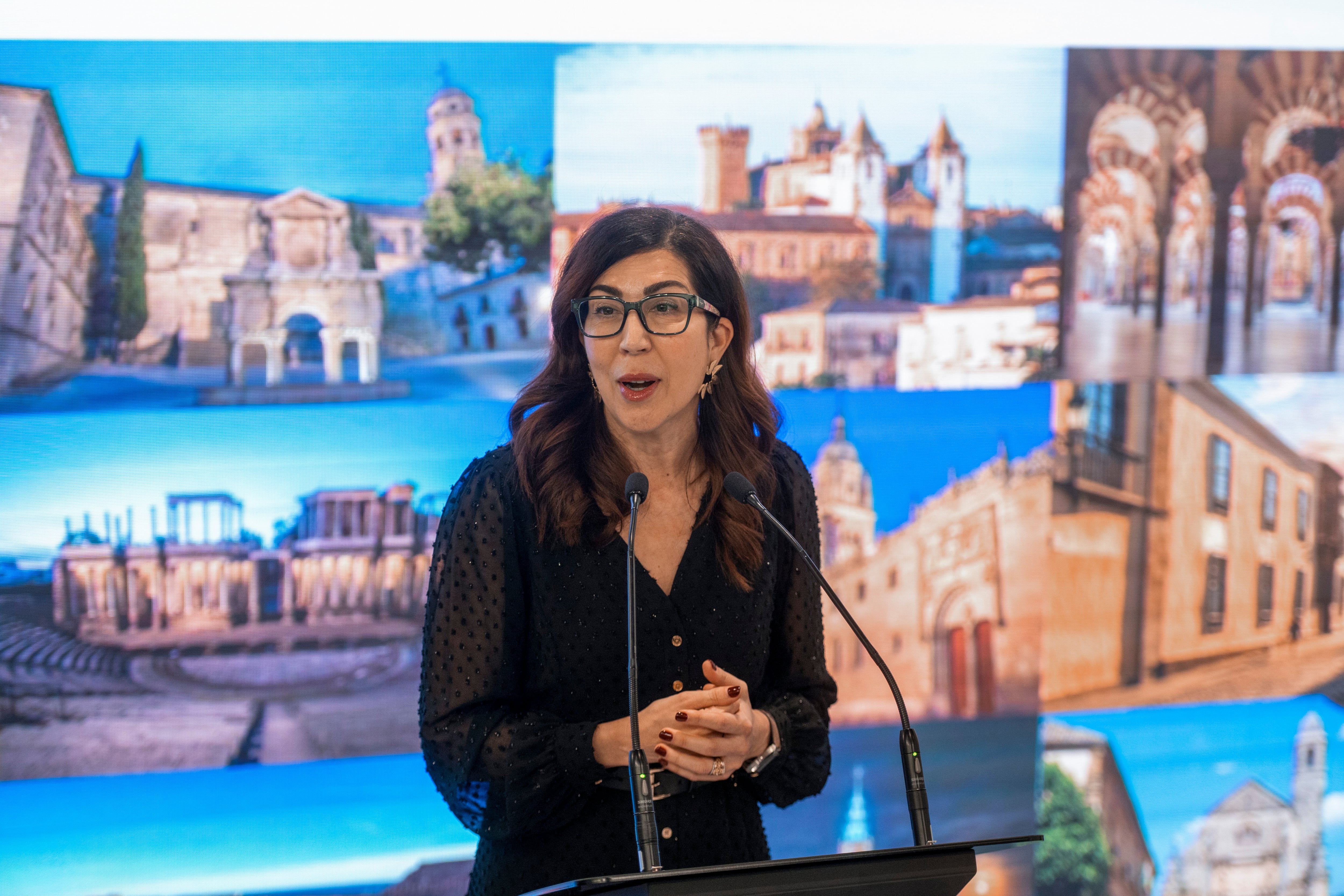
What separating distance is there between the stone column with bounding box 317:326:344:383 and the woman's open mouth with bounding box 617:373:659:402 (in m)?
1.38

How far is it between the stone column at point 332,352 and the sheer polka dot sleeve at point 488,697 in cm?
127

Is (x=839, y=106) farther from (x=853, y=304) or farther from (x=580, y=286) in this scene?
(x=580, y=286)

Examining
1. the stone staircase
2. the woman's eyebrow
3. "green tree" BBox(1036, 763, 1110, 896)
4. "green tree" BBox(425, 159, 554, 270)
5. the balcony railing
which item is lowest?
"green tree" BBox(1036, 763, 1110, 896)

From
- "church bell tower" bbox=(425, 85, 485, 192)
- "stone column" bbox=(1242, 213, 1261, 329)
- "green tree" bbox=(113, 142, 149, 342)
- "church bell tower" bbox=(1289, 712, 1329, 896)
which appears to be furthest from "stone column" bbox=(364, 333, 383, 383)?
"church bell tower" bbox=(1289, 712, 1329, 896)

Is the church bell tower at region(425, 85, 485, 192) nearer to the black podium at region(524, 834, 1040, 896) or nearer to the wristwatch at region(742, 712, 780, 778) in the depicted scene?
the wristwatch at region(742, 712, 780, 778)

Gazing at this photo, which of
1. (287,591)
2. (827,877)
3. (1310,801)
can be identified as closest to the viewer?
(827,877)

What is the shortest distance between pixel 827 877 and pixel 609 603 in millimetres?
498

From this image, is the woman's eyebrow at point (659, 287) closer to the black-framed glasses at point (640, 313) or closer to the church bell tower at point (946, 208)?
the black-framed glasses at point (640, 313)

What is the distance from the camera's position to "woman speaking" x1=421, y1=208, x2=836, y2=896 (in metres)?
1.26

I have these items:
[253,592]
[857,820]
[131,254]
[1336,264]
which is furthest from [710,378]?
[1336,264]

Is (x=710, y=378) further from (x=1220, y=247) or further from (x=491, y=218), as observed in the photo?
(x=1220, y=247)

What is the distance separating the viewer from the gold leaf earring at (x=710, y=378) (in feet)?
4.71

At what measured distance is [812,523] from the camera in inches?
58.9

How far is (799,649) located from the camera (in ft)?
4.81
